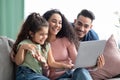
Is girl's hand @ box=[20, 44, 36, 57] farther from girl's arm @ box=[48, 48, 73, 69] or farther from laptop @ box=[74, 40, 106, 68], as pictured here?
laptop @ box=[74, 40, 106, 68]

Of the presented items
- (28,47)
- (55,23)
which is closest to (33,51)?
(28,47)

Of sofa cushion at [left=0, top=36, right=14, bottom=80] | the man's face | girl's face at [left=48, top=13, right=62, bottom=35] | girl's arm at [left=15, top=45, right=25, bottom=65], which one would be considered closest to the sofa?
sofa cushion at [left=0, top=36, right=14, bottom=80]

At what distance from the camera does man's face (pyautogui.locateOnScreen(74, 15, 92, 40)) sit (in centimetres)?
218

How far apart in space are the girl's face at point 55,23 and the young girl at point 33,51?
122 mm

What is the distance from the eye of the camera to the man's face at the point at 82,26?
218 centimetres

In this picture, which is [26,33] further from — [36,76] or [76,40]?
[76,40]

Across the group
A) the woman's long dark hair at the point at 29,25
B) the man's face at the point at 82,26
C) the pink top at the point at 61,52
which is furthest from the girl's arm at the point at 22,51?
the man's face at the point at 82,26

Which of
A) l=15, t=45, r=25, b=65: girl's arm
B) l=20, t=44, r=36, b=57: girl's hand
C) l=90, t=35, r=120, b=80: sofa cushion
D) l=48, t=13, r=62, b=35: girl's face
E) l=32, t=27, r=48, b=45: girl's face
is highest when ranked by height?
l=48, t=13, r=62, b=35: girl's face

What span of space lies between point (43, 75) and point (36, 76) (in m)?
0.14

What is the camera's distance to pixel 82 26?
86.4 inches

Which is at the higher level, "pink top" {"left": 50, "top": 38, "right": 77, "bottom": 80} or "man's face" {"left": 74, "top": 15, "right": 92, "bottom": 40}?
"man's face" {"left": 74, "top": 15, "right": 92, "bottom": 40}

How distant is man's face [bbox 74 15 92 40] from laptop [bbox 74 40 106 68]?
0.37 meters

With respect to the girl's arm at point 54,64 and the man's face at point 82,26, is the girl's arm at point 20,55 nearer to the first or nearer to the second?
the girl's arm at point 54,64

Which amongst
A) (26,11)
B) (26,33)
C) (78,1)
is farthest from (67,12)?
(26,33)
